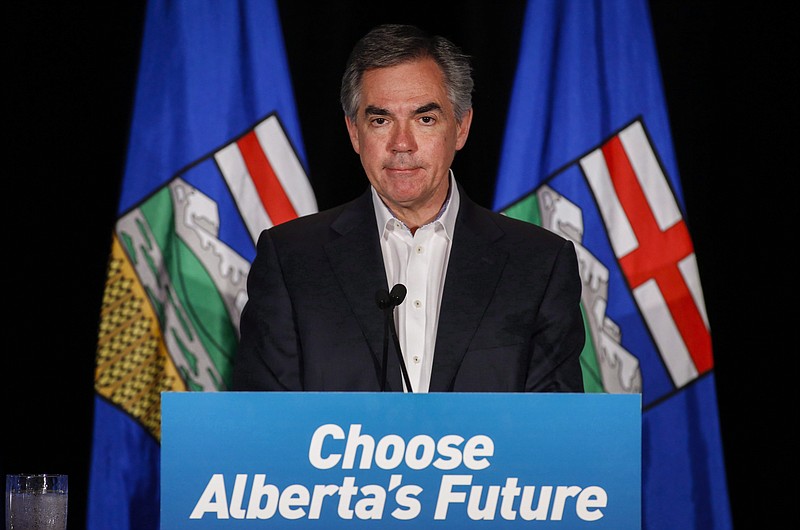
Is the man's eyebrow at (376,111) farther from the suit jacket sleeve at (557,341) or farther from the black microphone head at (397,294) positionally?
the black microphone head at (397,294)

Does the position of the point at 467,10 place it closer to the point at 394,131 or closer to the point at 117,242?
the point at 394,131

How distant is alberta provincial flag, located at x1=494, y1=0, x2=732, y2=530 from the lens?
326 cm

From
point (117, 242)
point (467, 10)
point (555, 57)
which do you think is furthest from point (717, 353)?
point (117, 242)

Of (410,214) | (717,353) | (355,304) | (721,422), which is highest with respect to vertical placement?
(410,214)

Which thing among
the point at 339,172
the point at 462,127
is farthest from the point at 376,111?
the point at 339,172

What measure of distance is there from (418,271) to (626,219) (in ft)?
4.07

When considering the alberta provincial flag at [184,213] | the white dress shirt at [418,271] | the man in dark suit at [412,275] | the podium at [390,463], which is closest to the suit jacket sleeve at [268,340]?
the man in dark suit at [412,275]

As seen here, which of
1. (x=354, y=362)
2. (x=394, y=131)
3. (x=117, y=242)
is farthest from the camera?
(x=117, y=242)

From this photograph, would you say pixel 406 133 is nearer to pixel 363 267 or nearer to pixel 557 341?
pixel 363 267

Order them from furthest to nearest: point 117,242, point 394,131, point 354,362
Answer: point 117,242 → point 394,131 → point 354,362

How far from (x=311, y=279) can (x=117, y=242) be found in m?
1.25

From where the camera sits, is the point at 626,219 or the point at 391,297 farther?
the point at 626,219

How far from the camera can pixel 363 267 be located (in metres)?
2.24

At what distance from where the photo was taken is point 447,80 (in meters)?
2.41
